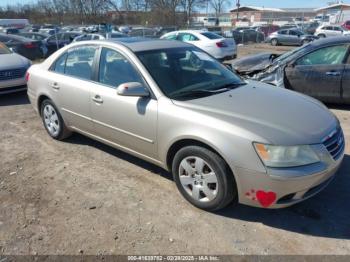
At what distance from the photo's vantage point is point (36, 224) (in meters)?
3.09

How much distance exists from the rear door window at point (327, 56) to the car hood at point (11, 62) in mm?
6345

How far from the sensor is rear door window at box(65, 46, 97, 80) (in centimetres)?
414

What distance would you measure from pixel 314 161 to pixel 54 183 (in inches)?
112

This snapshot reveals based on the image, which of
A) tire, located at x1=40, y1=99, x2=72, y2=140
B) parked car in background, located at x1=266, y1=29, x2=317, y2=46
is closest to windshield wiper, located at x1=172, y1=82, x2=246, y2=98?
tire, located at x1=40, y1=99, x2=72, y2=140

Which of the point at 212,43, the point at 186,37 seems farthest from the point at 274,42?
the point at 212,43

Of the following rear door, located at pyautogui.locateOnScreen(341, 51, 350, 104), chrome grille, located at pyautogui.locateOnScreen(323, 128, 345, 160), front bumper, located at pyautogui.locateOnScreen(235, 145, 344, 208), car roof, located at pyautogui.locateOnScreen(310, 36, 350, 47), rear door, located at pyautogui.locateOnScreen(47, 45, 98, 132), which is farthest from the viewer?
car roof, located at pyautogui.locateOnScreen(310, 36, 350, 47)

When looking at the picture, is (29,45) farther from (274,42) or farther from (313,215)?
(274,42)

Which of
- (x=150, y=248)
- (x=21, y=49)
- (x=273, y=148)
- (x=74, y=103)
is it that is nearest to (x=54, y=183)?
(x=74, y=103)

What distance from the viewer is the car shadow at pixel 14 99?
7.52m

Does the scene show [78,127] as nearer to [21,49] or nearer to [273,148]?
[273,148]

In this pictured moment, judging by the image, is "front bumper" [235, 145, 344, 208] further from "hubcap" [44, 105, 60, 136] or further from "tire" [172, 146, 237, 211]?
"hubcap" [44, 105, 60, 136]

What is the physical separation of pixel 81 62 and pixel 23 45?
11569 millimetres

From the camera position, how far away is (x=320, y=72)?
20.4 ft

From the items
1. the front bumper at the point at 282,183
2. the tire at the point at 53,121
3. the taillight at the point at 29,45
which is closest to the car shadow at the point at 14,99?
the tire at the point at 53,121
